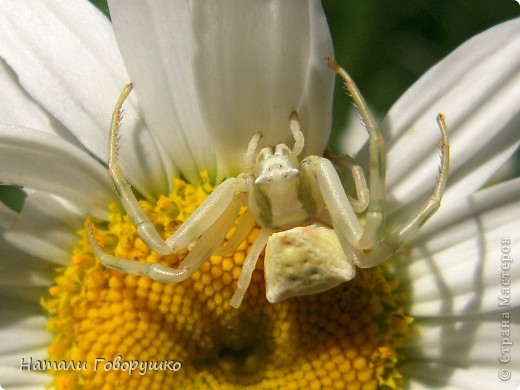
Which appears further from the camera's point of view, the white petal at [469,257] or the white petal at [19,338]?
the white petal at [19,338]

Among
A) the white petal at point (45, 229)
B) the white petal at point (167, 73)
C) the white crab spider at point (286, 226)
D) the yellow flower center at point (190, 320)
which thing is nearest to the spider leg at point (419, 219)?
the white crab spider at point (286, 226)

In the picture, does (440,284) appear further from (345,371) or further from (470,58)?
(470,58)

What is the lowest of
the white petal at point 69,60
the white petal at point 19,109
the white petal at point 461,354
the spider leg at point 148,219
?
the white petal at point 461,354

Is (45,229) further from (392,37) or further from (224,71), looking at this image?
(392,37)

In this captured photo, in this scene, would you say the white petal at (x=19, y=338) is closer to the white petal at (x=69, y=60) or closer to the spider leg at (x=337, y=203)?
the white petal at (x=69, y=60)

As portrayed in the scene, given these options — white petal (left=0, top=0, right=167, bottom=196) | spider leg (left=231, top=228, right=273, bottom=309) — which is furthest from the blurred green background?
spider leg (left=231, top=228, right=273, bottom=309)

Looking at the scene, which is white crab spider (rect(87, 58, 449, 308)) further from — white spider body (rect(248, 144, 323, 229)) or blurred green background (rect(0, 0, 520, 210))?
blurred green background (rect(0, 0, 520, 210))

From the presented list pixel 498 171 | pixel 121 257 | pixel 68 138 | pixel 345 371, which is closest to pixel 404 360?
pixel 345 371
